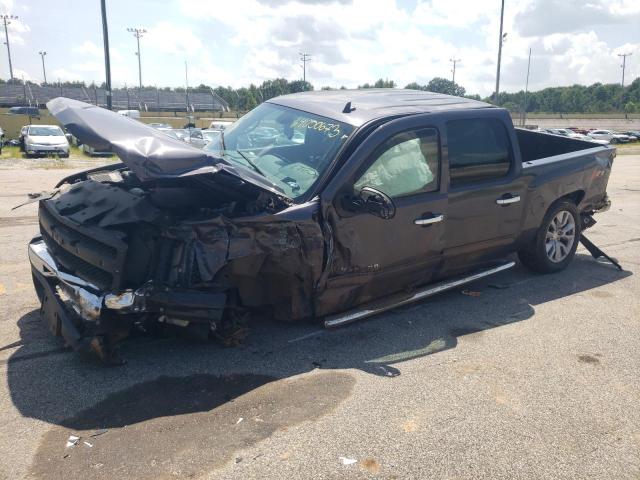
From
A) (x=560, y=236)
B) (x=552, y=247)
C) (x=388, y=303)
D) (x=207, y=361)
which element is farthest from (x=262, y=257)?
(x=560, y=236)

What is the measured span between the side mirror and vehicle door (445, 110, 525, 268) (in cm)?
105

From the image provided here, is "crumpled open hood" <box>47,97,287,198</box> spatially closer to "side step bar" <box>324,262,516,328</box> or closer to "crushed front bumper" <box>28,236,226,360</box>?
"crushed front bumper" <box>28,236,226,360</box>

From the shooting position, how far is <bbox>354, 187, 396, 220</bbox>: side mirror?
4160 mm

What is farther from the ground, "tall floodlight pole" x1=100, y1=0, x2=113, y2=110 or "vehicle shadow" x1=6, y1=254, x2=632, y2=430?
"tall floodlight pole" x1=100, y1=0, x2=113, y2=110

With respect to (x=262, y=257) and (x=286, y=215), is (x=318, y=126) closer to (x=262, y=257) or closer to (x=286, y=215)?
(x=286, y=215)

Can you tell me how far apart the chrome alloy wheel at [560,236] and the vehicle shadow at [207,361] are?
1079mm

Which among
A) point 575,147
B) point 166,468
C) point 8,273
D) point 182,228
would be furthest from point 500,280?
point 8,273

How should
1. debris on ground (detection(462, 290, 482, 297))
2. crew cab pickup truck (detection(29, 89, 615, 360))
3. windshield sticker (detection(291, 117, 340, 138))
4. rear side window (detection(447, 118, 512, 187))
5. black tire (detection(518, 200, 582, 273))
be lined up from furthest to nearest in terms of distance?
black tire (detection(518, 200, 582, 273))
debris on ground (detection(462, 290, 482, 297))
rear side window (detection(447, 118, 512, 187))
windshield sticker (detection(291, 117, 340, 138))
crew cab pickup truck (detection(29, 89, 615, 360))

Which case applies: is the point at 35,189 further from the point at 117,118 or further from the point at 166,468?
the point at 166,468

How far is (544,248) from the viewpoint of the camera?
20.6 ft

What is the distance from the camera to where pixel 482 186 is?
5297mm

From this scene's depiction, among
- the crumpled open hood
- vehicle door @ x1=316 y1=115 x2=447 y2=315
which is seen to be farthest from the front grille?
vehicle door @ x1=316 y1=115 x2=447 y2=315

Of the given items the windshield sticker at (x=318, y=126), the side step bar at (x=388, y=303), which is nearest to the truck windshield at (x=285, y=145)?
the windshield sticker at (x=318, y=126)

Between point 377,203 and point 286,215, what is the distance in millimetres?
667
